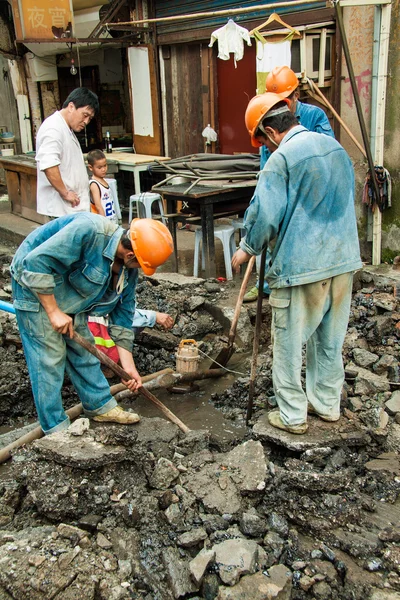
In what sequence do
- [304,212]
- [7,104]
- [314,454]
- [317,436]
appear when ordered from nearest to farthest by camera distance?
[304,212]
[314,454]
[317,436]
[7,104]

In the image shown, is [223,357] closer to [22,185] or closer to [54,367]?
[54,367]

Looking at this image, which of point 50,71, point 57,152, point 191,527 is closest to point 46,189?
point 57,152

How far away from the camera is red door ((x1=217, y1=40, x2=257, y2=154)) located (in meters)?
9.81

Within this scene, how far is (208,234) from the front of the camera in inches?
301

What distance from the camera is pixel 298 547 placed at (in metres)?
3.44

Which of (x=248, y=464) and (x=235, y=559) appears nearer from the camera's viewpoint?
(x=235, y=559)

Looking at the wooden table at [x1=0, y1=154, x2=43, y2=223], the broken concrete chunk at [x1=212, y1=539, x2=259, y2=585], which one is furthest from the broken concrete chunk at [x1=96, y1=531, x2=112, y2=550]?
the wooden table at [x1=0, y1=154, x2=43, y2=223]

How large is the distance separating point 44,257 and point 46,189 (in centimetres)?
263

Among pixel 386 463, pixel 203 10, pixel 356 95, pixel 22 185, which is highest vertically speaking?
pixel 203 10

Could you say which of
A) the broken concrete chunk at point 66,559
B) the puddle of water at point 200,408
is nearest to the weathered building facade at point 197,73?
the puddle of water at point 200,408

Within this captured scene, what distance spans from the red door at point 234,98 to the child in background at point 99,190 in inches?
141

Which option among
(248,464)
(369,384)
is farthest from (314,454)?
(369,384)

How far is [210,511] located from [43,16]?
9818 mm

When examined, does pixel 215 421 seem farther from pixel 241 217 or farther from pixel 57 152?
pixel 241 217
